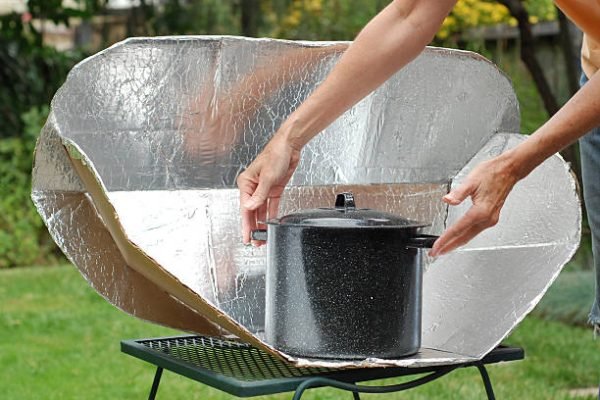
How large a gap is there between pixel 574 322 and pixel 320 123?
3.27m

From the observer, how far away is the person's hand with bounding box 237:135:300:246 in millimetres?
1832

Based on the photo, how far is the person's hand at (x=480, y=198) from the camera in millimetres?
1632

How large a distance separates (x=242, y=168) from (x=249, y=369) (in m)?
0.53

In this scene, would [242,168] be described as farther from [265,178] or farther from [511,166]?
[511,166]

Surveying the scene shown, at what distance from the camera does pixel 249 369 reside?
1729 mm

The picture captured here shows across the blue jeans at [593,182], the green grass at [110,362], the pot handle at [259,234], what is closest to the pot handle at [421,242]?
the pot handle at [259,234]

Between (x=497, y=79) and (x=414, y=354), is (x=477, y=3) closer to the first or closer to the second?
(x=497, y=79)

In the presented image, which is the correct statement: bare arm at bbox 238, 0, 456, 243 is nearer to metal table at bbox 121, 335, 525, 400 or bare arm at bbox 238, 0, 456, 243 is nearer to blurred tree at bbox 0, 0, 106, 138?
metal table at bbox 121, 335, 525, 400

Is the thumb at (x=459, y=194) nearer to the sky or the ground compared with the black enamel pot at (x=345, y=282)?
nearer to the sky

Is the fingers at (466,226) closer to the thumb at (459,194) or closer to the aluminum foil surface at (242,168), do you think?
the thumb at (459,194)

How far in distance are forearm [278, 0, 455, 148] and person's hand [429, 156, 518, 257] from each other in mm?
257

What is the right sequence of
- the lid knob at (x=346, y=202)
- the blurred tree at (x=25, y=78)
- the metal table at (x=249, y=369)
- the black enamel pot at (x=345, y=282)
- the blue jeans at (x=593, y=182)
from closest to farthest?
the metal table at (x=249, y=369) → the black enamel pot at (x=345, y=282) → the lid knob at (x=346, y=202) → the blue jeans at (x=593, y=182) → the blurred tree at (x=25, y=78)

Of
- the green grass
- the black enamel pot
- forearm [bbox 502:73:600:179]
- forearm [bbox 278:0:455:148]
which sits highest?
forearm [bbox 278:0:455:148]

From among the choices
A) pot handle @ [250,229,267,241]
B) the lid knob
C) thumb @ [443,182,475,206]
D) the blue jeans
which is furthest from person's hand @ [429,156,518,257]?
the blue jeans
